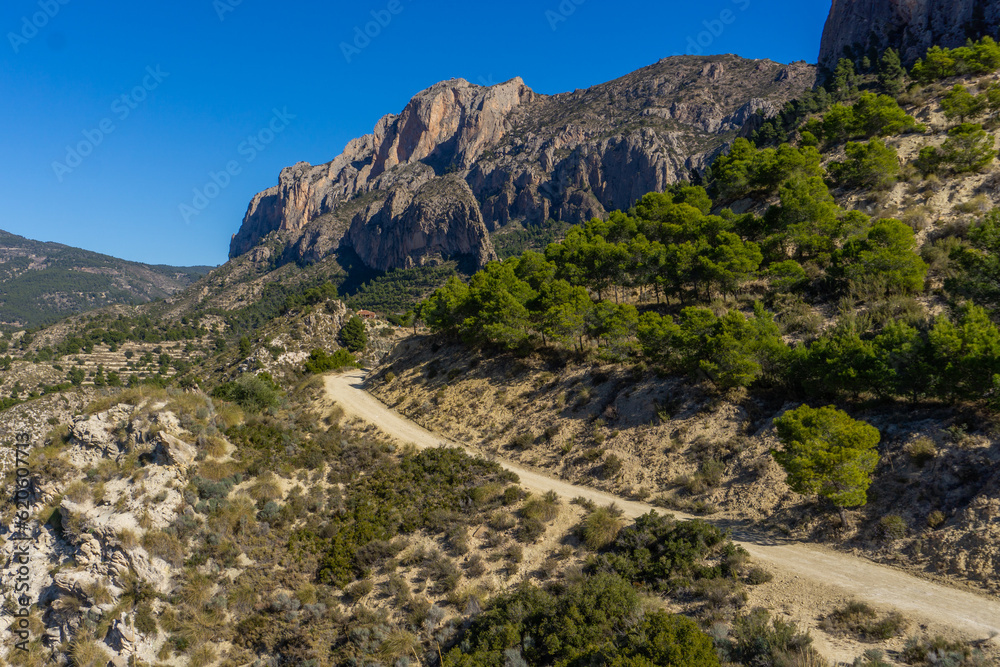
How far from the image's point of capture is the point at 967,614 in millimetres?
13297

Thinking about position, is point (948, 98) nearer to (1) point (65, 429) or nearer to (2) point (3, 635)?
(1) point (65, 429)

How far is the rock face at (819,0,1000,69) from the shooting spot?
88500mm

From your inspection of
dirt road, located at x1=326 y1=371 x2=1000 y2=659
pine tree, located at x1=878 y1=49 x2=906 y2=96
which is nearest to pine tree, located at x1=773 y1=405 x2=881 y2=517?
dirt road, located at x1=326 y1=371 x2=1000 y2=659

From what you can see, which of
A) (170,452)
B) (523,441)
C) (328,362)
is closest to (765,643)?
(523,441)

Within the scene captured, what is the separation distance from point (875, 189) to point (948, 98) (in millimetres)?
15774

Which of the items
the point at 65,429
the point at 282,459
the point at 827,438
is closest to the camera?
the point at 827,438

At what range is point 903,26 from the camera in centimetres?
10588

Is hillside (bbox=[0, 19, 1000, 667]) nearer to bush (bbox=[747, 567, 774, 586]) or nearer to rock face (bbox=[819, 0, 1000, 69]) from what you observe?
bush (bbox=[747, 567, 774, 586])

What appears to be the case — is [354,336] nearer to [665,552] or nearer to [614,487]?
[614,487]

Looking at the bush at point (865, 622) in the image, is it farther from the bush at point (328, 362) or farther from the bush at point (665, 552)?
the bush at point (328, 362)

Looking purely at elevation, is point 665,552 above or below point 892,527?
below

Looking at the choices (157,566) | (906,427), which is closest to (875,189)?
(906,427)

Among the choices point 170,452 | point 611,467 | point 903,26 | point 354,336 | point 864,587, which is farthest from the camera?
point 903,26

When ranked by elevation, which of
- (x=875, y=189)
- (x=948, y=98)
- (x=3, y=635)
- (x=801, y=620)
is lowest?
(x=3, y=635)
